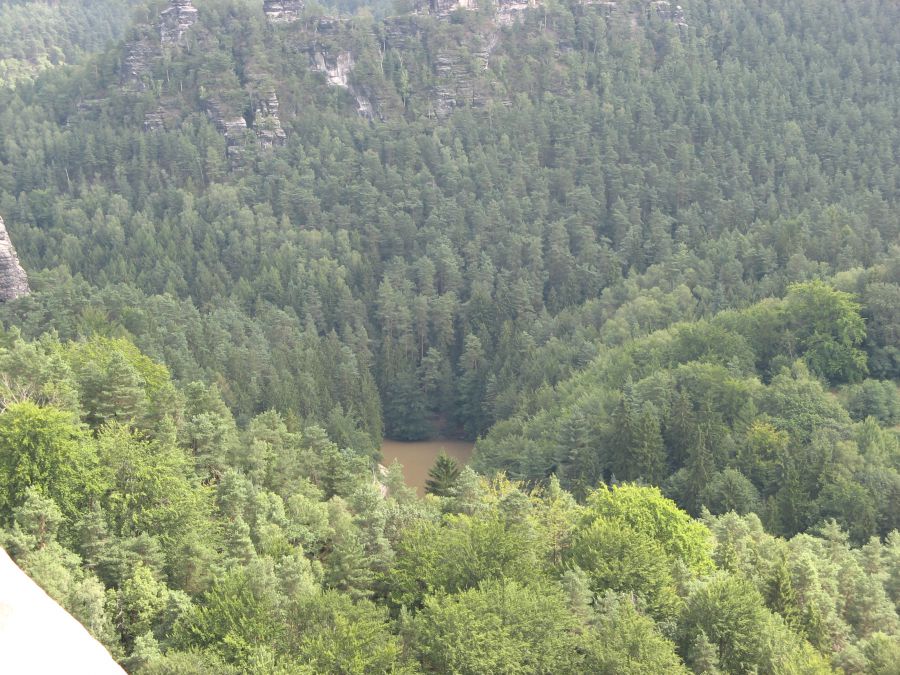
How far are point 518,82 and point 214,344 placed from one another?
95.9 meters

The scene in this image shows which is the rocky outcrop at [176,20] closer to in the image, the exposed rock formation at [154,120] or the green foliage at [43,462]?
the exposed rock formation at [154,120]

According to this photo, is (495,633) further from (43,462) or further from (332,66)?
(332,66)

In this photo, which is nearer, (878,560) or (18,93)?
(878,560)

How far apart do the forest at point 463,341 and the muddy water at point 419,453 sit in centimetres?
197

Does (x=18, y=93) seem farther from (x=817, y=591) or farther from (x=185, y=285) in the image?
(x=817, y=591)

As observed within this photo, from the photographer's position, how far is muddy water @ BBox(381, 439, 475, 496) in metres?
122

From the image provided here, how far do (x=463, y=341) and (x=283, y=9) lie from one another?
89.8 metres

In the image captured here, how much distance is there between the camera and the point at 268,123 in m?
180

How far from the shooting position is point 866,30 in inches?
7687

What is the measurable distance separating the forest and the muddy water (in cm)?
197

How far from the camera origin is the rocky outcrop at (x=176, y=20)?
191m

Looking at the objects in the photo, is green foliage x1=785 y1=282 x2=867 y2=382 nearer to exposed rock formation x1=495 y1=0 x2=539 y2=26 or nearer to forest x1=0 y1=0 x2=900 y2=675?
forest x1=0 y1=0 x2=900 y2=675

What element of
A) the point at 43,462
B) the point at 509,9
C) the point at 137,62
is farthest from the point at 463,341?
the point at 43,462

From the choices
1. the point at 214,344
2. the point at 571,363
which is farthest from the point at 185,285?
the point at 571,363
